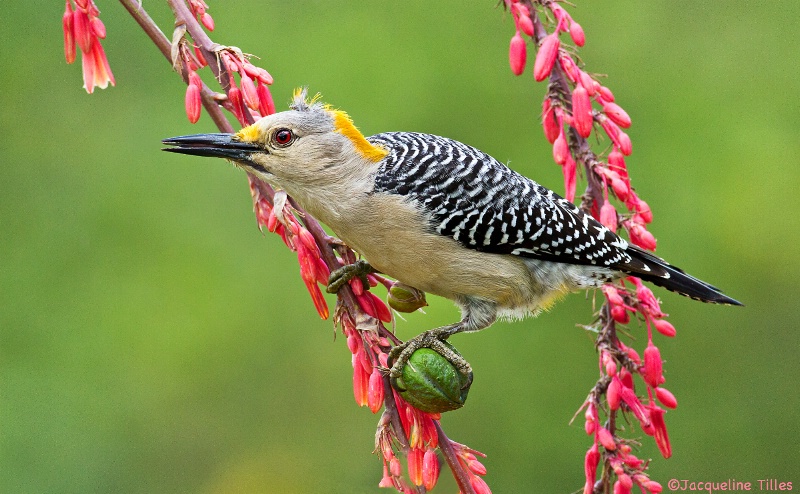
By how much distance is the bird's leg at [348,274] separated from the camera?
2459 millimetres

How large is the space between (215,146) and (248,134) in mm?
98

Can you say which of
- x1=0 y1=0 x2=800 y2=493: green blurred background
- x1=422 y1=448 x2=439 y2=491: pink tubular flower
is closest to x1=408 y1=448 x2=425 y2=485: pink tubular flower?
x1=422 y1=448 x2=439 y2=491: pink tubular flower

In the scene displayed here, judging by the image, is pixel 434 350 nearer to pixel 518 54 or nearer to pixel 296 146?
pixel 296 146

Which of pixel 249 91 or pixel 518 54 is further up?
pixel 518 54

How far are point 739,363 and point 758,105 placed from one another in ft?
4.01

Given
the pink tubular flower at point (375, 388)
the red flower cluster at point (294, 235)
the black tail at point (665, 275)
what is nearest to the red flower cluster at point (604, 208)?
the black tail at point (665, 275)

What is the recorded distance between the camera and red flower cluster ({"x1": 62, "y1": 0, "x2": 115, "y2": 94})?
2.56 meters

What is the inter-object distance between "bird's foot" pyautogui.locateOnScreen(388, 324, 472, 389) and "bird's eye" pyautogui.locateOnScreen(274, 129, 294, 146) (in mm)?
598

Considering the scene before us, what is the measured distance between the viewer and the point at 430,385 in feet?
7.63

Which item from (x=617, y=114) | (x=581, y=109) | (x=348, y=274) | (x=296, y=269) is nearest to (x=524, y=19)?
(x=581, y=109)

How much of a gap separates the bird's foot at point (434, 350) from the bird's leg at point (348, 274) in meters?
0.20

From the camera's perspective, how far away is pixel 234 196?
4453mm

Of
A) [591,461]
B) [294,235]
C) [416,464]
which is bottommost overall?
[416,464]

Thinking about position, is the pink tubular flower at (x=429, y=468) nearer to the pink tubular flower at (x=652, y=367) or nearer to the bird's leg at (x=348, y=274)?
the bird's leg at (x=348, y=274)
